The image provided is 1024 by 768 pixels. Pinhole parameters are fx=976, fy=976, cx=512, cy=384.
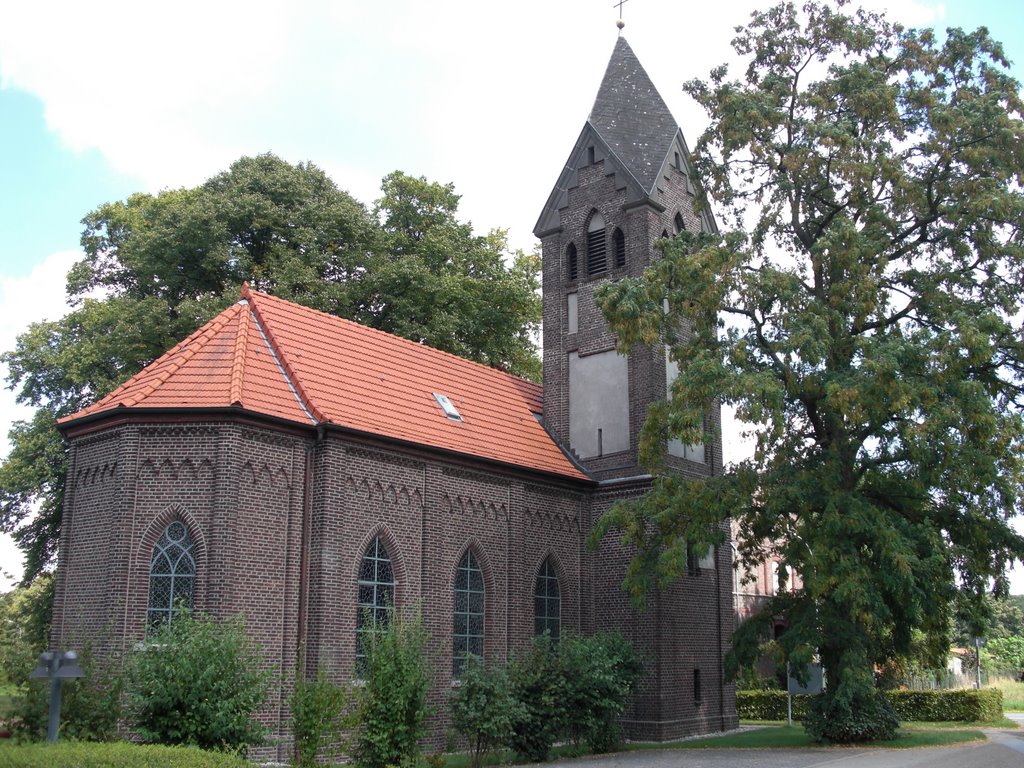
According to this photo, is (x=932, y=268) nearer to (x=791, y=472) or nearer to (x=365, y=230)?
(x=791, y=472)

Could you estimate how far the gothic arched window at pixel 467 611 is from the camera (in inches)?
827

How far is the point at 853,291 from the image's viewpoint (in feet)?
65.6

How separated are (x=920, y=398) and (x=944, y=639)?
5941 mm

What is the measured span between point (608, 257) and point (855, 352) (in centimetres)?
840

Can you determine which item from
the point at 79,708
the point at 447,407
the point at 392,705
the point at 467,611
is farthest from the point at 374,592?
the point at 79,708

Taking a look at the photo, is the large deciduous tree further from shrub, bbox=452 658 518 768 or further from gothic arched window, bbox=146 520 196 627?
gothic arched window, bbox=146 520 196 627

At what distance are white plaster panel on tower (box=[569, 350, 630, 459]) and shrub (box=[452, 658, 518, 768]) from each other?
884 cm

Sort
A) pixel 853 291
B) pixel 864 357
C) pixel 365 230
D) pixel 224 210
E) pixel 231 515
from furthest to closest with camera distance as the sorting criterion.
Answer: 1. pixel 365 230
2. pixel 224 210
3. pixel 853 291
4. pixel 864 357
5. pixel 231 515

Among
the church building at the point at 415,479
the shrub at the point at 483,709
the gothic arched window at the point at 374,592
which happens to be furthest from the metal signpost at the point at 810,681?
the gothic arched window at the point at 374,592

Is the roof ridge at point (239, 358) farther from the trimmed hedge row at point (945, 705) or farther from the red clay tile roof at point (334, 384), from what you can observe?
the trimmed hedge row at point (945, 705)

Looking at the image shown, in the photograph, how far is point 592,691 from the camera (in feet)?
64.4

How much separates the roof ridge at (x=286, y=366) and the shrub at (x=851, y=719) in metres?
11.6

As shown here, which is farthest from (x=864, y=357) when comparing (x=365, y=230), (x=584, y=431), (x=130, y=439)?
(x=365, y=230)

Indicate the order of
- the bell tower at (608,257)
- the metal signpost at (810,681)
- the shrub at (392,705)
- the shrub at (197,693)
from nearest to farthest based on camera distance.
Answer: the shrub at (197,693), the shrub at (392,705), the metal signpost at (810,681), the bell tower at (608,257)
